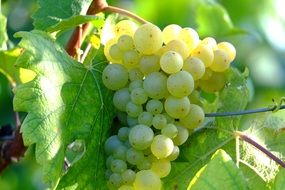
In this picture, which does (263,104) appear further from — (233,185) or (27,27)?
(233,185)

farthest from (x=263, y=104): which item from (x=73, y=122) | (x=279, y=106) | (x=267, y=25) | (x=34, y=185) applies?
(x=73, y=122)

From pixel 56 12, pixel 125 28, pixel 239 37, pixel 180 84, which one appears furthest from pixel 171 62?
pixel 239 37

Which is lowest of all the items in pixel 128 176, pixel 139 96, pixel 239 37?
pixel 239 37

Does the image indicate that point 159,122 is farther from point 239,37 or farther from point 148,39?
point 239,37

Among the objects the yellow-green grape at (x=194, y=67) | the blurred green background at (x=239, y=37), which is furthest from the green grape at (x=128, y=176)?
the blurred green background at (x=239, y=37)

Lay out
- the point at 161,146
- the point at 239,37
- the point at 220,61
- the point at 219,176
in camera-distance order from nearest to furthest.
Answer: the point at 219,176, the point at 161,146, the point at 220,61, the point at 239,37

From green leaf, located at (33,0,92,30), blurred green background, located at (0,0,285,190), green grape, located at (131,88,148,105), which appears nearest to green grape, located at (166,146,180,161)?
green grape, located at (131,88,148,105)

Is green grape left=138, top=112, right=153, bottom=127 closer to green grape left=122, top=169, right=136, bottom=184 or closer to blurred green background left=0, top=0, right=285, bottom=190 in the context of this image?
green grape left=122, top=169, right=136, bottom=184

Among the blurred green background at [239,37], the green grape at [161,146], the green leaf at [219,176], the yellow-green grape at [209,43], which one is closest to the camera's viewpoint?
the green leaf at [219,176]

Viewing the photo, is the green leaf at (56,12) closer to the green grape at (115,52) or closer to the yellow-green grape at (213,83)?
the green grape at (115,52)
